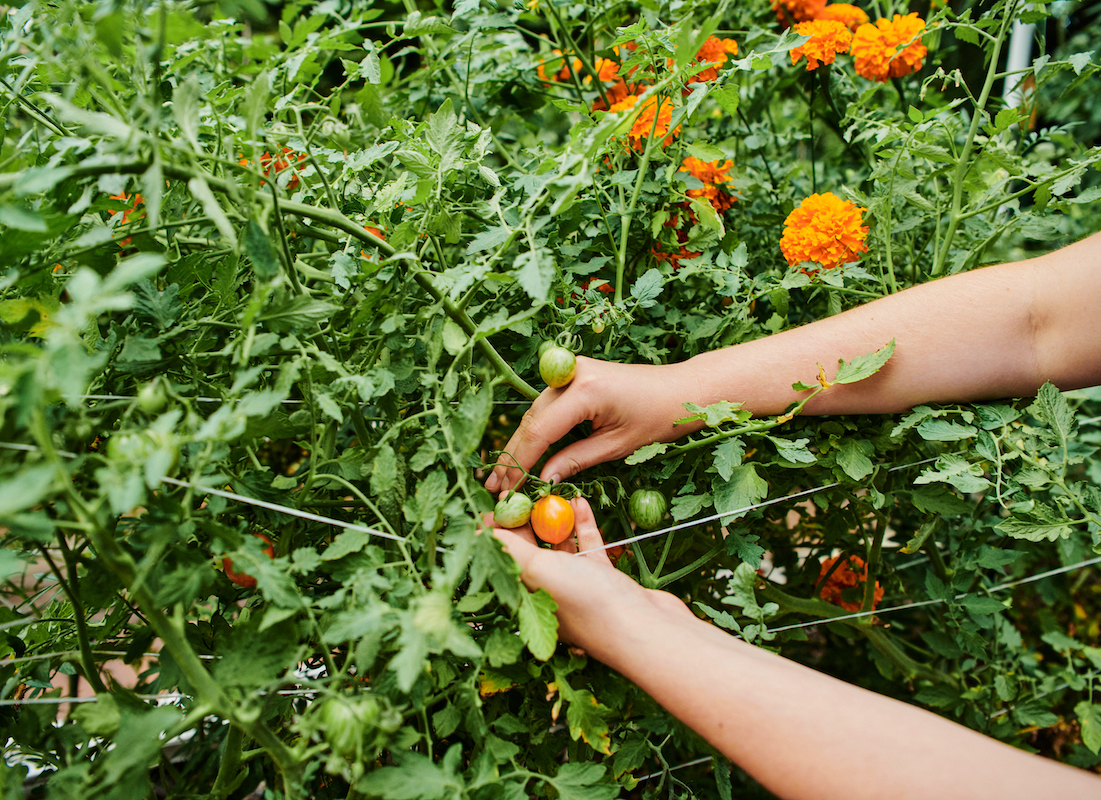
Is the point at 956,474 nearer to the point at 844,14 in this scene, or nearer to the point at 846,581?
the point at 846,581

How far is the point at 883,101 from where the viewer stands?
146 centimetres

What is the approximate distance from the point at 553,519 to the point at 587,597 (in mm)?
99

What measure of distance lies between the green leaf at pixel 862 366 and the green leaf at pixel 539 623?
43 centimetres

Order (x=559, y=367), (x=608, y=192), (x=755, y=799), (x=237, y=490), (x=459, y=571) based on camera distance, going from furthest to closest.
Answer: (x=755, y=799), (x=608, y=192), (x=559, y=367), (x=237, y=490), (x=459, y=571)

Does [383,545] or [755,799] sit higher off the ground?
[383,545]

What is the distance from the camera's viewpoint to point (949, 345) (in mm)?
849

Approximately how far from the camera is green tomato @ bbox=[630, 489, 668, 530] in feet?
2.63

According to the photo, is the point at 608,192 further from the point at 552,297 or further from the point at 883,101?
the point at 883,101

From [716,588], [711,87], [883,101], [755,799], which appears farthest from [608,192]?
[755,799]

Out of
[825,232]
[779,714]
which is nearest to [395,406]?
[779,714]

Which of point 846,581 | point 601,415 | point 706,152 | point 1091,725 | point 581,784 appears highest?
point 706,152

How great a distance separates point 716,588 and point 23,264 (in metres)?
1.00

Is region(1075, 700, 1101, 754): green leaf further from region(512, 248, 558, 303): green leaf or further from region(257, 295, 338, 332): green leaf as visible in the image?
region(257, 295, 338, 332): green leaf

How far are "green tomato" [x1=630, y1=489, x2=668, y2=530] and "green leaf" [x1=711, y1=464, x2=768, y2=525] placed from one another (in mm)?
68
